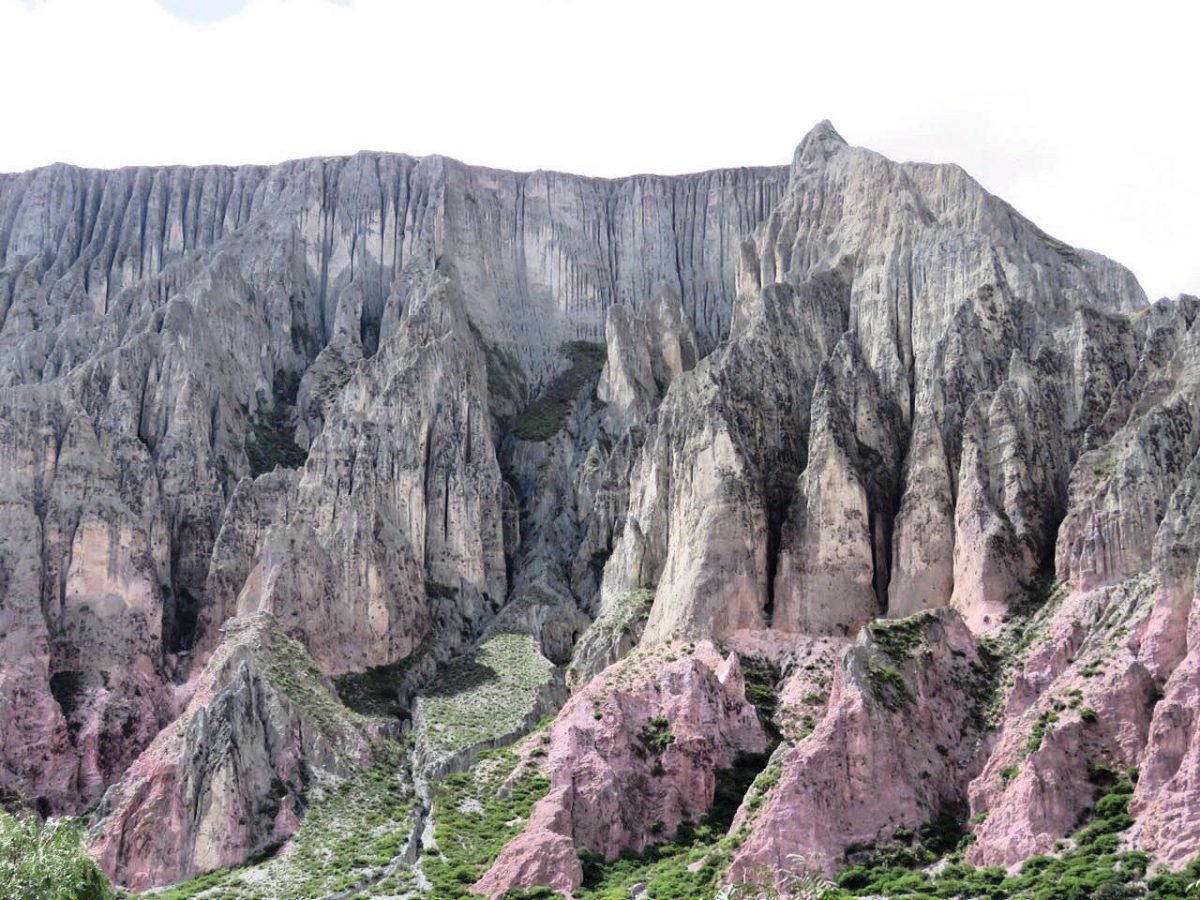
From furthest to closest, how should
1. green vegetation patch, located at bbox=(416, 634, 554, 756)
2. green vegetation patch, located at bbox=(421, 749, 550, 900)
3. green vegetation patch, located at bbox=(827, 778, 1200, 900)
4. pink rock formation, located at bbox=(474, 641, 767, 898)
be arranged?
green vegetation patch, located at bbox=(416, 634, 554, 756) < green vegetation patch, located at bbox=(421, 749, 550, 900) < pink rock formation, located at bbox=(474, 641, 767, 898) < green vegetation patch, located at bbox=(827, 778, 1200, 900)

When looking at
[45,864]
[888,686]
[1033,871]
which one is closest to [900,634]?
[888,686]

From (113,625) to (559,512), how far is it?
4663 cm

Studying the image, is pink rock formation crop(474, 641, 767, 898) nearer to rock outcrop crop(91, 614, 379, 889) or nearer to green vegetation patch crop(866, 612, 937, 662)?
green vegetation patch crop(866, 612, 937, 662)

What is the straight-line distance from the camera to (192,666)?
158m

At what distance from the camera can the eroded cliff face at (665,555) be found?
105m

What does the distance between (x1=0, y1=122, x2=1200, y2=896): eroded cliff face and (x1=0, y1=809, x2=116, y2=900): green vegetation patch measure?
27721 mm

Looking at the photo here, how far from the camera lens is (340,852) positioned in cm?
11838

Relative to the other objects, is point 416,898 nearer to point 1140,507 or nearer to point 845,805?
point 845,805

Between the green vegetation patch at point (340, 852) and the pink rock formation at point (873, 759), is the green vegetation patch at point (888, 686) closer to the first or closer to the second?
the pink rock formation at point (873, 759)

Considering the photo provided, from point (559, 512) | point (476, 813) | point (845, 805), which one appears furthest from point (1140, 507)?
point (559, 512)

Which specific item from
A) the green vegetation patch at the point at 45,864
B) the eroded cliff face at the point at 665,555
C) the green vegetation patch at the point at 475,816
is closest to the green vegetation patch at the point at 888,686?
the eroded cliff face at the point at 665,555

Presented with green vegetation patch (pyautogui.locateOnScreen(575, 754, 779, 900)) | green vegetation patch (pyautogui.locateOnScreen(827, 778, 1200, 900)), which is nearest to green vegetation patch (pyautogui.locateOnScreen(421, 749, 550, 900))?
green vegetation patch (pyautogui.locateOnScreen(575, 754, 779, 900))

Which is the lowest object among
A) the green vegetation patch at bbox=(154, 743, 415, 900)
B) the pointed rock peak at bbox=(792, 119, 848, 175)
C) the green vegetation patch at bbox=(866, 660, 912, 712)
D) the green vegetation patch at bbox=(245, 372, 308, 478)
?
the green vegetation patch at bbox=(154, 743, 415, 900)

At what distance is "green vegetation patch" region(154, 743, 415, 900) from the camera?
112188 millimetres
